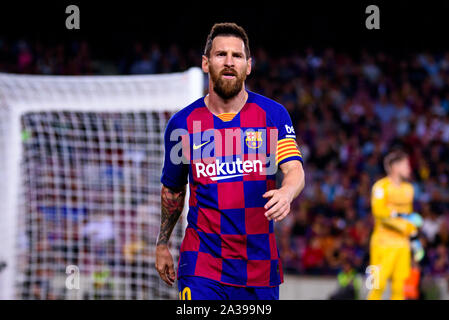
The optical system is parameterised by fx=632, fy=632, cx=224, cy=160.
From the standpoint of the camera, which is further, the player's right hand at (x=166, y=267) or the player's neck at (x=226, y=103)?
the player's right hand at (x=166, y=267)

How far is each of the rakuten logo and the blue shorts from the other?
52 centimetres

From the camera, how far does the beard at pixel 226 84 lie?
3.23m

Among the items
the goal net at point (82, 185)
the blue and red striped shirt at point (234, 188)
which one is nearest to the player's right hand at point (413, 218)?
the goal net at point (82, 185)

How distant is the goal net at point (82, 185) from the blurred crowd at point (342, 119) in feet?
13.2

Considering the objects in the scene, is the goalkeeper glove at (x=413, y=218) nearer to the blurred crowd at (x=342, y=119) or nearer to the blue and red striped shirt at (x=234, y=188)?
the blurred crowd at (x=342, y=119)

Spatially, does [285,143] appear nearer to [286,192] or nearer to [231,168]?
[231,168]

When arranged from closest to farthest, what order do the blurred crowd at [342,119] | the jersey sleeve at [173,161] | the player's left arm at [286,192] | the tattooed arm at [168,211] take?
the player's left arm at [286,192] → the jersey sleeve at [173,161] → the tattooed arm at [168,211] → the blurred crowd at [342,119]

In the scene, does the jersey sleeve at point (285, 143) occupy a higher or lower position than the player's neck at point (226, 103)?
lower

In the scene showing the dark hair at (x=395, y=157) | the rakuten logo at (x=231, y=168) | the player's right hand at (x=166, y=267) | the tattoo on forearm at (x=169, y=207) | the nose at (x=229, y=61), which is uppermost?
the nose at (x=229, y=61)

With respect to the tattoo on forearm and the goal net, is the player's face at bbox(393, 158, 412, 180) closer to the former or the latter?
the goal net

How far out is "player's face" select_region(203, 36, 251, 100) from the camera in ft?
10.5
